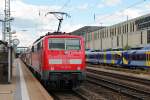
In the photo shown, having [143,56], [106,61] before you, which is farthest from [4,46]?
[106,61]

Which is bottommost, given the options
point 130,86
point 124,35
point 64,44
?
point 130,86

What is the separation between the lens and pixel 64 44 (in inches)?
789

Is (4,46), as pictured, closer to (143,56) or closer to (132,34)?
(143,56)

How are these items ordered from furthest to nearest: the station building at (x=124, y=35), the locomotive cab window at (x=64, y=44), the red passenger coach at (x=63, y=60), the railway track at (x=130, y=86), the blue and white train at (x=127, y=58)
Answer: the station building at (x=124, y=35) < the blue and white train at (x=127, y=58) < the locomotive cab window at (x=64, y=44) < the red passenger coach at (x=63, y=60) < the railway track at (x=130, y=86)

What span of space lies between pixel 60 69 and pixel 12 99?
18.7 ft

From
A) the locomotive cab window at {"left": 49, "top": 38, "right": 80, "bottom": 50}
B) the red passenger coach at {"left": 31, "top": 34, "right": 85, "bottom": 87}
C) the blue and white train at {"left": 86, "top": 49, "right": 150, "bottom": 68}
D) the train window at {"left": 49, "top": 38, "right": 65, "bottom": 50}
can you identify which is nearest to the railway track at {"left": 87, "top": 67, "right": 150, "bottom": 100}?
the red passenger coach at {"left": 31, "top": 34, "right": 85, "bottom": 87}

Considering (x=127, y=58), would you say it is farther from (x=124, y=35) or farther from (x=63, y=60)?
(x=124, y=35)

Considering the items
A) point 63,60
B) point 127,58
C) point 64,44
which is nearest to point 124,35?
point 127,58

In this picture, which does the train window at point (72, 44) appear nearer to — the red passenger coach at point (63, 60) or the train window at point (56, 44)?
the red passenger coach at point (63, 60)

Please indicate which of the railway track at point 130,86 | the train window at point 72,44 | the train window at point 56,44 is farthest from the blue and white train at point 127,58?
the train window at point 56,44

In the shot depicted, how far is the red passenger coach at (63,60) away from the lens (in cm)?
1941

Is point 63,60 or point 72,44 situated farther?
point 72,44

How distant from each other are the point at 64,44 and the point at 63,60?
0.87 meters

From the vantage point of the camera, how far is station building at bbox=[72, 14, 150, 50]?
87375mm
